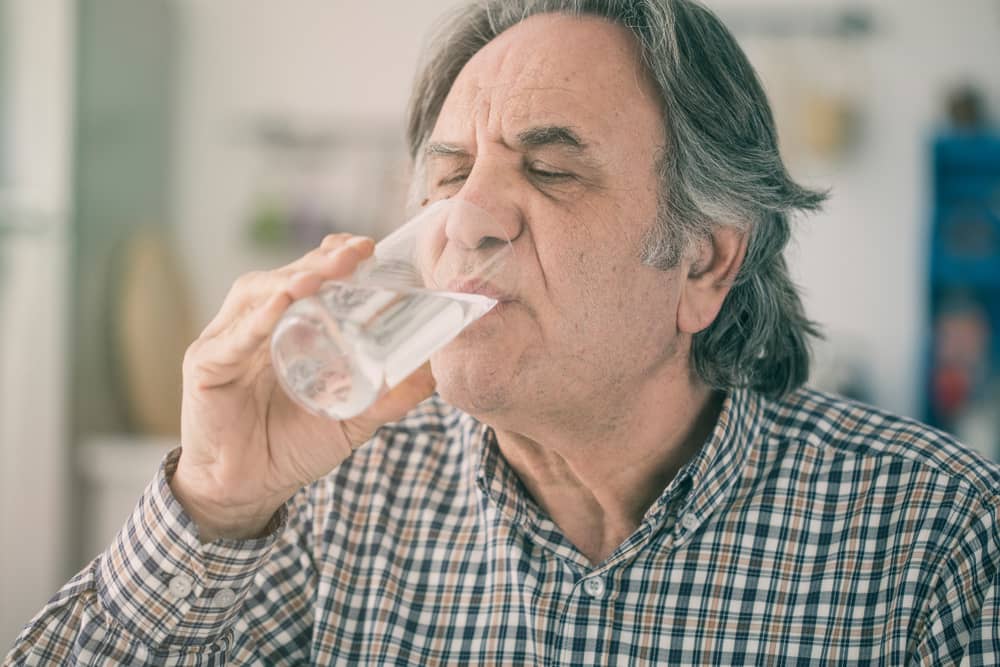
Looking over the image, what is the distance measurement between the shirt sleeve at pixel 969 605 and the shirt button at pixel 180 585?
0.83 meters

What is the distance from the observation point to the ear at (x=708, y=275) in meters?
1.43

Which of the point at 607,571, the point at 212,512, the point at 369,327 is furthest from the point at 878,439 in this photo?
the point at 212,512

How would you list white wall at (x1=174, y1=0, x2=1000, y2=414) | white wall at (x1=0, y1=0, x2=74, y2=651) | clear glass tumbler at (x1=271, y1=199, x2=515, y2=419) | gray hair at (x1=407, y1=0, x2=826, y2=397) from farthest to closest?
white wall at (x1=174, y1=0, x2=1000, y2=414), white wall at (x1=0, y1=0, x2=74, y2=651), gray hair at (x1=407, y1=0, x2=826, y2=397), clear glass tumbler at (x1=271, y1=199, x2=515, y2=419)

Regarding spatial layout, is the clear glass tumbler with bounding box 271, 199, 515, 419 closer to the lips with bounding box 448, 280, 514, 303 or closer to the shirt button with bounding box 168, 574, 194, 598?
the lips with bounding box 448, 280, 514, 303

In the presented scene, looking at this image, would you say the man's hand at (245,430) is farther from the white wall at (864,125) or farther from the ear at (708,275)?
the white wall at (864,125)

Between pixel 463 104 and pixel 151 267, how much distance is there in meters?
2.55

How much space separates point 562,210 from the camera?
1.29 meters

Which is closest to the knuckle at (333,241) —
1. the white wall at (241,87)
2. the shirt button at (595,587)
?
the shirt button at (595,587)

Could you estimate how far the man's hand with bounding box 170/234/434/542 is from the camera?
1146 mm

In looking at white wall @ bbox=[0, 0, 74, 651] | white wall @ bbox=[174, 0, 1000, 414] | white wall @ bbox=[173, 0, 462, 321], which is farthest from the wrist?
white wall @ bbox=[173, 0, 462, 321]

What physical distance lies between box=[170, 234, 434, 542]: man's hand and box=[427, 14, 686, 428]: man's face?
14 cm

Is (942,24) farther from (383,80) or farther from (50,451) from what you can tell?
(50,451)

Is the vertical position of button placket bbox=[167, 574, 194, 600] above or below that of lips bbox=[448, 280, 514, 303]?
below

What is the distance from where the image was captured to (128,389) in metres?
3.65
